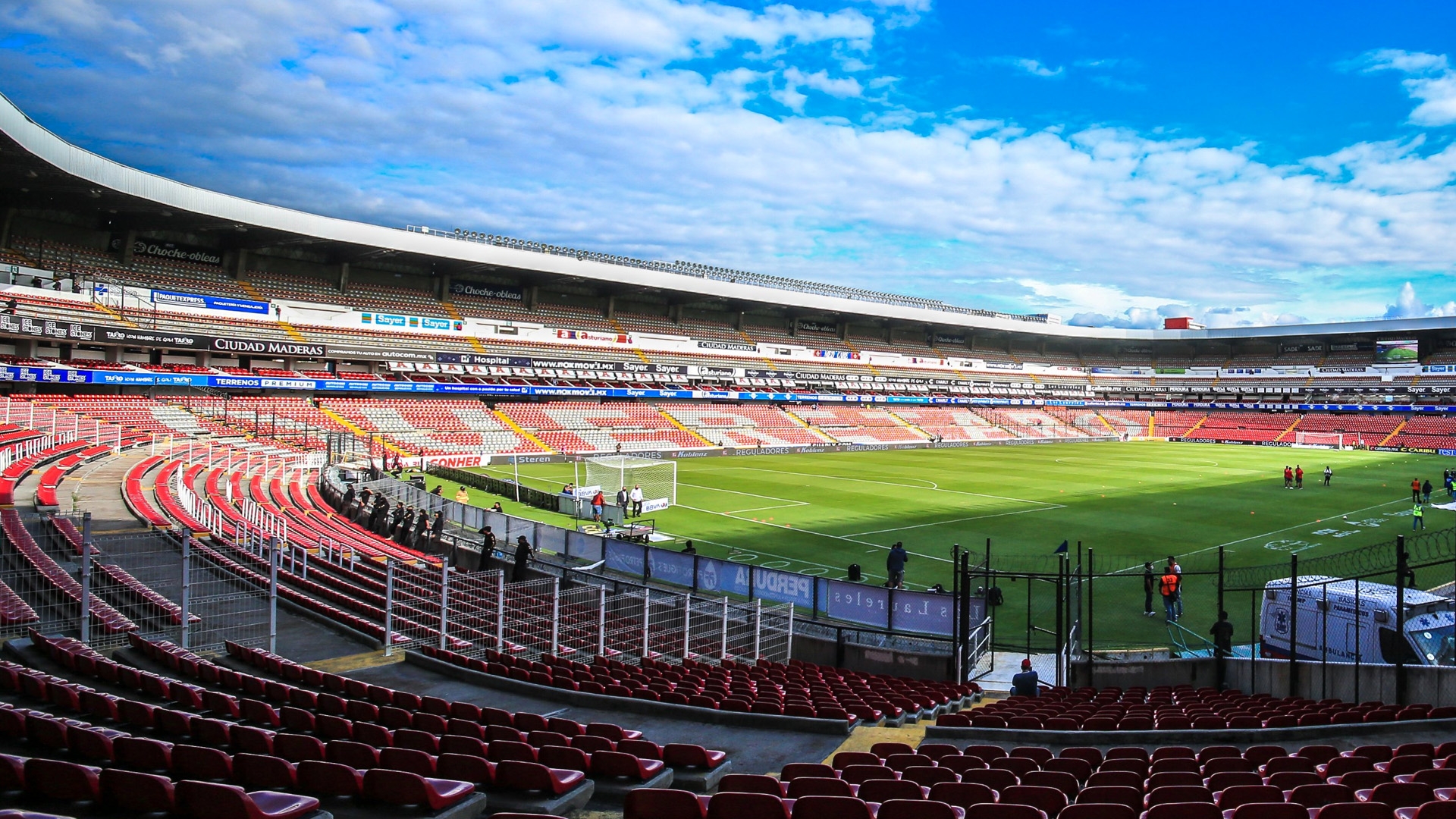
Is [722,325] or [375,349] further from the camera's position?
[722,325]

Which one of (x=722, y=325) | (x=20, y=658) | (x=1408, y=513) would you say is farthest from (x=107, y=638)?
(x=722, y=325)

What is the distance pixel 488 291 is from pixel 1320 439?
248 ft

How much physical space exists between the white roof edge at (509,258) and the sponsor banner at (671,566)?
30.1 metres

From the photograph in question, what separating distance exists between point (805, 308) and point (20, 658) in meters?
77.2

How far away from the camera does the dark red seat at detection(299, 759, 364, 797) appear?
4895mm

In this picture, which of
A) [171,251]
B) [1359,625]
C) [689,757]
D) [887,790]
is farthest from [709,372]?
[887,790]

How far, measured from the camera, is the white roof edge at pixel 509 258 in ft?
126

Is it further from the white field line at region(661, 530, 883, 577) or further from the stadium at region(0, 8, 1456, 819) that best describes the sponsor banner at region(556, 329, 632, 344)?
the white field line at region(661, 530, 883, 577)

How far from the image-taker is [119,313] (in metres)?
45.6

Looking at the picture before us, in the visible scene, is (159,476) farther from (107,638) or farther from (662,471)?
(662,471)

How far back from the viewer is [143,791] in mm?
4379

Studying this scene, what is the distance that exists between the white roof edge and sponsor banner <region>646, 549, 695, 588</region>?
1187 inches

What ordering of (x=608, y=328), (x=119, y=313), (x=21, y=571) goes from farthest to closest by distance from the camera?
(x=608, y=328)
(x=119, y=313)
(x=21, y=571)

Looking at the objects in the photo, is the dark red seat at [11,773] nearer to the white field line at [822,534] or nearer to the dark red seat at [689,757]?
the dark red seat at [689,757]
